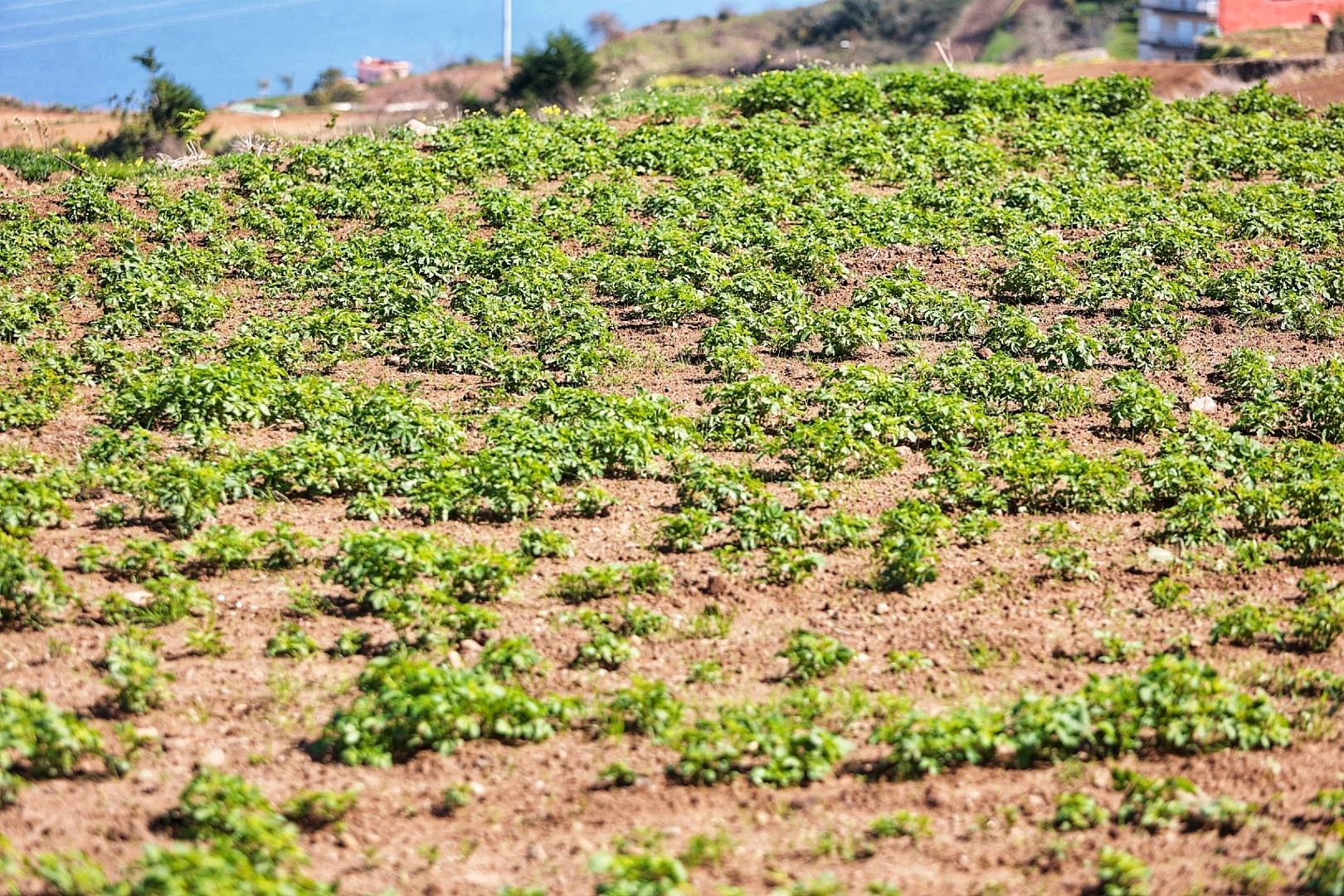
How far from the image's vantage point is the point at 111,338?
552 inches

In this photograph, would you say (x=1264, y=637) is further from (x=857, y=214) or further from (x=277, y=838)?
(x=857, y=214)

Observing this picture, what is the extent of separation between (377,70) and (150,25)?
11267mm

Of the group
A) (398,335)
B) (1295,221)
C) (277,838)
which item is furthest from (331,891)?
(1295,221)

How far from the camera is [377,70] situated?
7125 centimetres

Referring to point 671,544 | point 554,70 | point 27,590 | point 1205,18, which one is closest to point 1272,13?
point 1205,18

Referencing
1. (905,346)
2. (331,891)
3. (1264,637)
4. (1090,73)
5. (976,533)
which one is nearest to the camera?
(331,891)

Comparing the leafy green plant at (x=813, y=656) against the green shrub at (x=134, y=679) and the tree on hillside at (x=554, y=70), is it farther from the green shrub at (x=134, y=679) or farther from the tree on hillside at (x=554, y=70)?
the tree on hillside at (x=554, y=70)

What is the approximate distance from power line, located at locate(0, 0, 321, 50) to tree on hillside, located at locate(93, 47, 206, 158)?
2840 cm

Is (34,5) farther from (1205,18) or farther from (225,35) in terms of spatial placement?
(1205,18)

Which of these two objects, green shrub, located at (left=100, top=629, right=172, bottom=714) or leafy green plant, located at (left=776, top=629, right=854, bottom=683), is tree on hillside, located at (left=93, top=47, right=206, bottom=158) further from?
leafy green plant, located at (left=776, top=629, right=854, bottom=683)

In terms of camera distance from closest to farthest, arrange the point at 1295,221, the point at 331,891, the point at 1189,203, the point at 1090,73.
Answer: the point at 331,891 → the point at 1295,221 → the point at 1189,203 → the point at 1090,73

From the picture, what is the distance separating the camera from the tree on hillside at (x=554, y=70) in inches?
1582

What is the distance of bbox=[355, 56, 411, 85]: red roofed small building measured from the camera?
7012cm

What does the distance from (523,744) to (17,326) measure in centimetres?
927
